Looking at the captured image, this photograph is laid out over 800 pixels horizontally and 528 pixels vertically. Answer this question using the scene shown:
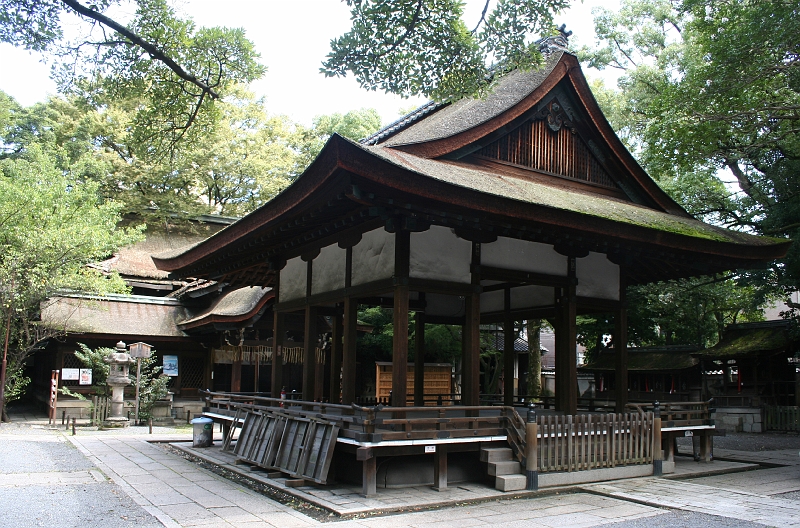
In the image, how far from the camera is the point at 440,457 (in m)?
9.14

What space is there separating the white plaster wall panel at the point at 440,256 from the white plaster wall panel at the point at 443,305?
173 inches

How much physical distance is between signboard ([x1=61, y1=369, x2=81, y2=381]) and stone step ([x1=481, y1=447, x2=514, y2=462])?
1646cm

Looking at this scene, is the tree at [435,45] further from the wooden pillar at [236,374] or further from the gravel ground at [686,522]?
the wooden pillar at [236,374]

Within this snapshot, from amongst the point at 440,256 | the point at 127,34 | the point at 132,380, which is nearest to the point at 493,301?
the point at 440,256

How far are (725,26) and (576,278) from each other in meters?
9.12

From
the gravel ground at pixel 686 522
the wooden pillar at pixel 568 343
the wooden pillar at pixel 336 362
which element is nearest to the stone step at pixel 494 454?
the wooden pillar at pixel 568 343

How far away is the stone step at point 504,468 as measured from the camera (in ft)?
30.7

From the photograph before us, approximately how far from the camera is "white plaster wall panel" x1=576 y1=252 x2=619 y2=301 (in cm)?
1182

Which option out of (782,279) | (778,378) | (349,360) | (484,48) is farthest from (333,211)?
(778,378)

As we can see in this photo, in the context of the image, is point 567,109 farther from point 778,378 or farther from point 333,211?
point 778,378

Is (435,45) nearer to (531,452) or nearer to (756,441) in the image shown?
(531,452)

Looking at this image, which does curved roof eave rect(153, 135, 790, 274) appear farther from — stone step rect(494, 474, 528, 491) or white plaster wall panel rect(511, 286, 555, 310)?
stone step rect(494, 474, 528, 491)

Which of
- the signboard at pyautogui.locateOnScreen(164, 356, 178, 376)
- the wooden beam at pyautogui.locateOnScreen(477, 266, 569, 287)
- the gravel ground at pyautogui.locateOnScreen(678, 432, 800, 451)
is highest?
the wooden beam at pyautogui.locateOnScreen(477, 266, 569, 287)

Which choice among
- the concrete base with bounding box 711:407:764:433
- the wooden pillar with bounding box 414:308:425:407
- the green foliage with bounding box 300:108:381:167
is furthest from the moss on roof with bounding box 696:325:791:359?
the green foliage with bounding box 300:108:381:167
